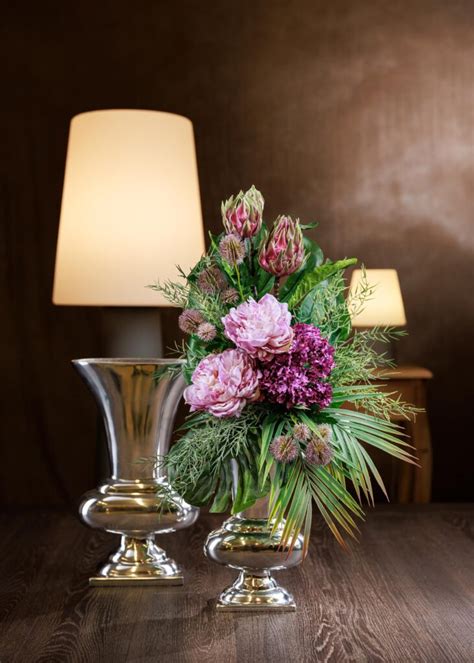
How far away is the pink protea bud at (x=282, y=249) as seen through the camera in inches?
36.1

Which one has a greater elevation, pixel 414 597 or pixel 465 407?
pixel 414 597

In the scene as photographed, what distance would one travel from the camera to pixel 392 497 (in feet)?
13.3

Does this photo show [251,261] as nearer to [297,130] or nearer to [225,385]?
[225,385]

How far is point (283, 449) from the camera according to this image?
0.89 m

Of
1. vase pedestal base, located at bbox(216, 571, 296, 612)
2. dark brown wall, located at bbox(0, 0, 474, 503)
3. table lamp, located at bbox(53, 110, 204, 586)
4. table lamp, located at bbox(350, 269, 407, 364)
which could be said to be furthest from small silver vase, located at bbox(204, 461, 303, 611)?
dark brown wall, located at bbox(0, 0, 474, 503)

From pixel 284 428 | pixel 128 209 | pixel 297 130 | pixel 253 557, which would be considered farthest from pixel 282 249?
pixel 297 130

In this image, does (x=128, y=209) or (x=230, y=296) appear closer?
(x=230, y=296)

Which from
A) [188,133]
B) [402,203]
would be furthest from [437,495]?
[188,133]

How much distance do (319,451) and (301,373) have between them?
79 mm

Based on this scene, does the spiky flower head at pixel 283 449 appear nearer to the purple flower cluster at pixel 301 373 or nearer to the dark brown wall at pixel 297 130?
the purple flower cluster at pixel 301 373

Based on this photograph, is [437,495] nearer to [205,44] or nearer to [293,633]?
[205,44]

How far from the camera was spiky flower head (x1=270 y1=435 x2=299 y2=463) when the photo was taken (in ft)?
2.92

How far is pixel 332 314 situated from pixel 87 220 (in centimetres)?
82

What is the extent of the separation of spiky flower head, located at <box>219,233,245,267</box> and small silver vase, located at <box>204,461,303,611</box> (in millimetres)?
213
